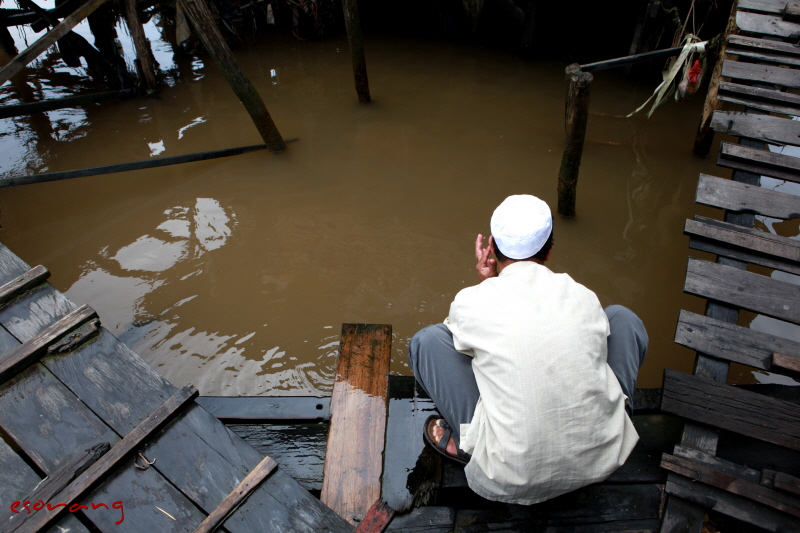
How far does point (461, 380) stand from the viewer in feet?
5.90

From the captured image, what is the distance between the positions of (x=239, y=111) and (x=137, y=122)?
121 cm

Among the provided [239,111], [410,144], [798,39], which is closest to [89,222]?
[239,111]

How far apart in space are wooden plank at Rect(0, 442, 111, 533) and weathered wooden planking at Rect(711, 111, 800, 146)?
14.1 feet

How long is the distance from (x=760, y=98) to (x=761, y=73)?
0.48 metres

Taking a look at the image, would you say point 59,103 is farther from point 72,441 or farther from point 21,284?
point 72,441

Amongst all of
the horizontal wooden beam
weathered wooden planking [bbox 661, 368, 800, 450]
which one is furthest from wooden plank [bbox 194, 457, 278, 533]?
weathered wooden planking [bbox 661, 368, 800, 450]

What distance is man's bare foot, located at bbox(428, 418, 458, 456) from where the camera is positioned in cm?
201

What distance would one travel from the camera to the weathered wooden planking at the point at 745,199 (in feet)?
9.50

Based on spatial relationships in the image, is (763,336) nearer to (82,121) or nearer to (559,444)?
(559,444)

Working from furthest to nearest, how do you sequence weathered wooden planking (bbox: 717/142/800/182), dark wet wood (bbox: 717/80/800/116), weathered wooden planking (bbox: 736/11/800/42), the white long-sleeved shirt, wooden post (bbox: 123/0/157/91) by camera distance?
1. wooden post (bbox: 123/0/157/91)
2. weathered wooden planking (bbox: 736/11/800/42)
3. dark wet wood (bbox: 717/80/800/116)
4. weathered wooden planking (bbox: 717/142/800/182)
5. the white long-sleeved shirt

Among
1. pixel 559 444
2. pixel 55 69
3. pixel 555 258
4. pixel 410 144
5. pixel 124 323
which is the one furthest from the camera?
pixel 55 69

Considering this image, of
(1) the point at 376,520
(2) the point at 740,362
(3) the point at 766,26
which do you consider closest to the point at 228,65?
(1) the point at 376,520
